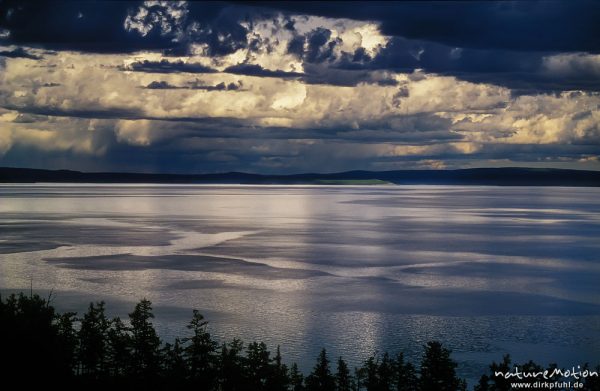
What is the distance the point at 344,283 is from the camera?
59188 millimetres

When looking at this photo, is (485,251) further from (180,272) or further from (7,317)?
(7,317)

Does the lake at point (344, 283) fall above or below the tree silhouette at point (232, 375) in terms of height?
above

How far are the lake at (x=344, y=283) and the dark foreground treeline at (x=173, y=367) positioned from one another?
5.61 meters

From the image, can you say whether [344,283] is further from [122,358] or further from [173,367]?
[173,367]

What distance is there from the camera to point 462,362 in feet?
118

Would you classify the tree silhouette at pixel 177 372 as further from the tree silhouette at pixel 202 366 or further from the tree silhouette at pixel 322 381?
the tree silhouette at pixel 322 381

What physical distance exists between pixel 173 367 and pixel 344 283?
30057 mm

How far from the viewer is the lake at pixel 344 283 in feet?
132

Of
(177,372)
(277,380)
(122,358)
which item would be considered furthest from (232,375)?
(122,358)

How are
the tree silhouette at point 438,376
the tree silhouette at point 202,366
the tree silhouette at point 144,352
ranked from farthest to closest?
the tree silhouette at point 144,352 < the tree silhouette at point 202,366 < the tree silhouette at point 438,376

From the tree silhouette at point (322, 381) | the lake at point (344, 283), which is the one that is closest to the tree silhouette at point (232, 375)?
the tree silhouette at point (322, 381)

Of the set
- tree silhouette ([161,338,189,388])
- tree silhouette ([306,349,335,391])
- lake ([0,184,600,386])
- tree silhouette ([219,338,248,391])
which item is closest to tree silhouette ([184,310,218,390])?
tree silhouette ([161,338,189,388])

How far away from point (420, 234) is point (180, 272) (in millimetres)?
52444

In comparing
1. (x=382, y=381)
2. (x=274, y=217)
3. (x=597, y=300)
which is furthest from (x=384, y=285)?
(x=274, y=217)
